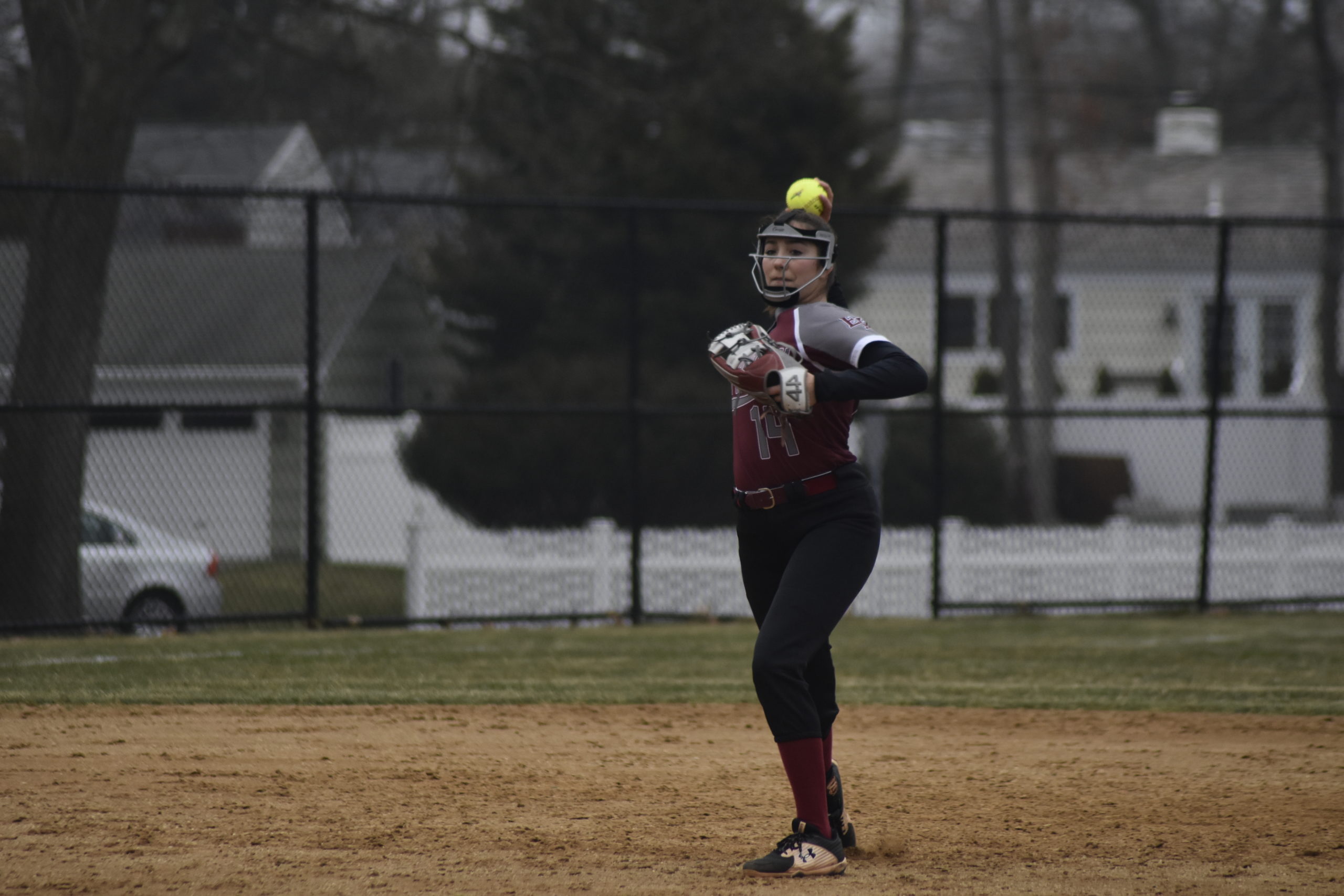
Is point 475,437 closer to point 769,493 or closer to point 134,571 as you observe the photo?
point 134,571

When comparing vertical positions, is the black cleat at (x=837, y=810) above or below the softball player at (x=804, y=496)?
below

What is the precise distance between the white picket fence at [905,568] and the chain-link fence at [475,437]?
0.03m

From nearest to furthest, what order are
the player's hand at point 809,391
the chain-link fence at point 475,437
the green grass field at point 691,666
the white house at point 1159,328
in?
the player's hand at point 809,391
the green grass field at point 691,666
the chain-link fence at point 475,437
the white house at point 1159,328

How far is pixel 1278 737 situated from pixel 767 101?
1357cm

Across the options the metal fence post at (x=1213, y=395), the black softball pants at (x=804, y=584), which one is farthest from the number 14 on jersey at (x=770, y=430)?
the metal fence post at (x=1213, y=395)

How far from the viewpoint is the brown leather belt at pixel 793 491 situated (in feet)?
14.5

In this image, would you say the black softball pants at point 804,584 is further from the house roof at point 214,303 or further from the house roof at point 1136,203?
the house roof at point 1136,203

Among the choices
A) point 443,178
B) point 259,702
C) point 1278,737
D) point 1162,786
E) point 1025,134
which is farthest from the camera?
point 1025,134

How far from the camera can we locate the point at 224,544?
1083 cm

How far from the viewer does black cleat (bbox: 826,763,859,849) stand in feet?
15.1

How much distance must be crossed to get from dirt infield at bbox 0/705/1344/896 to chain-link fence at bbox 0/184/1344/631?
3.56 meters

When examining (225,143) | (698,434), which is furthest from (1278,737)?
(225,143)

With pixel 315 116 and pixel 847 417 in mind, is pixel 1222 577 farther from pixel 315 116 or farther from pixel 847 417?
pixel 315 116

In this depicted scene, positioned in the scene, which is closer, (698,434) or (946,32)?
(698,434)
